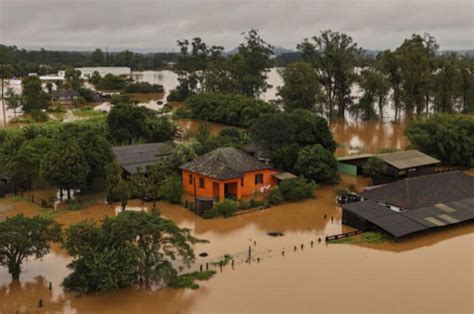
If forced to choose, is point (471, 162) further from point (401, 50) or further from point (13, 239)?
point (13, 239)

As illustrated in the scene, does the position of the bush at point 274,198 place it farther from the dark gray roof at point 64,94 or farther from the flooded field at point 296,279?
the dark gray roof at point 64,94

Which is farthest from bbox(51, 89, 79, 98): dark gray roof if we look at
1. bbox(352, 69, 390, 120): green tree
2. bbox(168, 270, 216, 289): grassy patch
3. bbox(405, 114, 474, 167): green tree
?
bbox(168, 270, 216, 289): grassy patch

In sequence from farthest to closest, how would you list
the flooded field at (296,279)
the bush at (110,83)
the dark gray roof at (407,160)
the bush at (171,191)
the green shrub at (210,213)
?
the bush at (110,83) → the dark gray roof at (407,160) → the bush at (171,191) → the green shrub at (210,213) → the flooded field at (296,279)

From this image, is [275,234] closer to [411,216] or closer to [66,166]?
[411,216]

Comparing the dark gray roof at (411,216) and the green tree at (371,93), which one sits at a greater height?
the green tree at (371,93)

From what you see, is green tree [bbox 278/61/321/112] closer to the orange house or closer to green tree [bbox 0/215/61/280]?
the orange house

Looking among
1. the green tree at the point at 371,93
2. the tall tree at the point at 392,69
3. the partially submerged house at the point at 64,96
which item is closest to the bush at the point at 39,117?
the partially submerged house at the point at 64,96

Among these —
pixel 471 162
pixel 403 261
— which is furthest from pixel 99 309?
pixel 471 162
